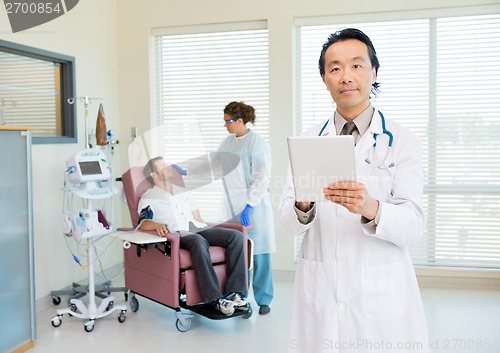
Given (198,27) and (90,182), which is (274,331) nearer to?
(90,182)

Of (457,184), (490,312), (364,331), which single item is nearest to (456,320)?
(490,312)

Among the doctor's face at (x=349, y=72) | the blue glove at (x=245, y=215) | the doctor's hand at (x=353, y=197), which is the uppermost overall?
the doctor's face at (x=349, y=72)

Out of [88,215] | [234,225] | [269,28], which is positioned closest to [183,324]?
[234,225]

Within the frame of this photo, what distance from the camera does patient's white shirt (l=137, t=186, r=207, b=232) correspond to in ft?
12.4

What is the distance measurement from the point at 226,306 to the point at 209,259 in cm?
33

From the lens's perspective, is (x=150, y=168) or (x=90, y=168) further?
(x=150, y=168)

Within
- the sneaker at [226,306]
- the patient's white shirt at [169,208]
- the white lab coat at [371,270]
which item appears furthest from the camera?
the patient's white shirt at [169,208]

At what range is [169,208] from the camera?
3.85 meters

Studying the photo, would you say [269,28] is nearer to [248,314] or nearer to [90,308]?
[248,314]

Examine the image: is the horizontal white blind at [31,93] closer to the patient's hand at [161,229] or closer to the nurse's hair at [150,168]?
the nurse's hair at [150,168]

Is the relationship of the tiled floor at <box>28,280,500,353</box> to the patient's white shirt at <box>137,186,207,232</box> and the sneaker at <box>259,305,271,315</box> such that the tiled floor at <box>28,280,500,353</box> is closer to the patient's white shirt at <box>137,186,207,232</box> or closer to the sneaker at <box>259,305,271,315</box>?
the sneaker at <box>259,305,271,315</box>

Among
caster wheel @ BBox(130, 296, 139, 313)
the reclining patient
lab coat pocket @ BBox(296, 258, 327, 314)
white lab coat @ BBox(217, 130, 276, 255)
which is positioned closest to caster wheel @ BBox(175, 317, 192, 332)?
the reclining patient

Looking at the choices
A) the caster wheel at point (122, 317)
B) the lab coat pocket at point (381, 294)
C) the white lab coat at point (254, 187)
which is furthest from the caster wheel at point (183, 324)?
the lab coat pocket at point (381, 294)

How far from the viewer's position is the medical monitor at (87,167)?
3.58 m
